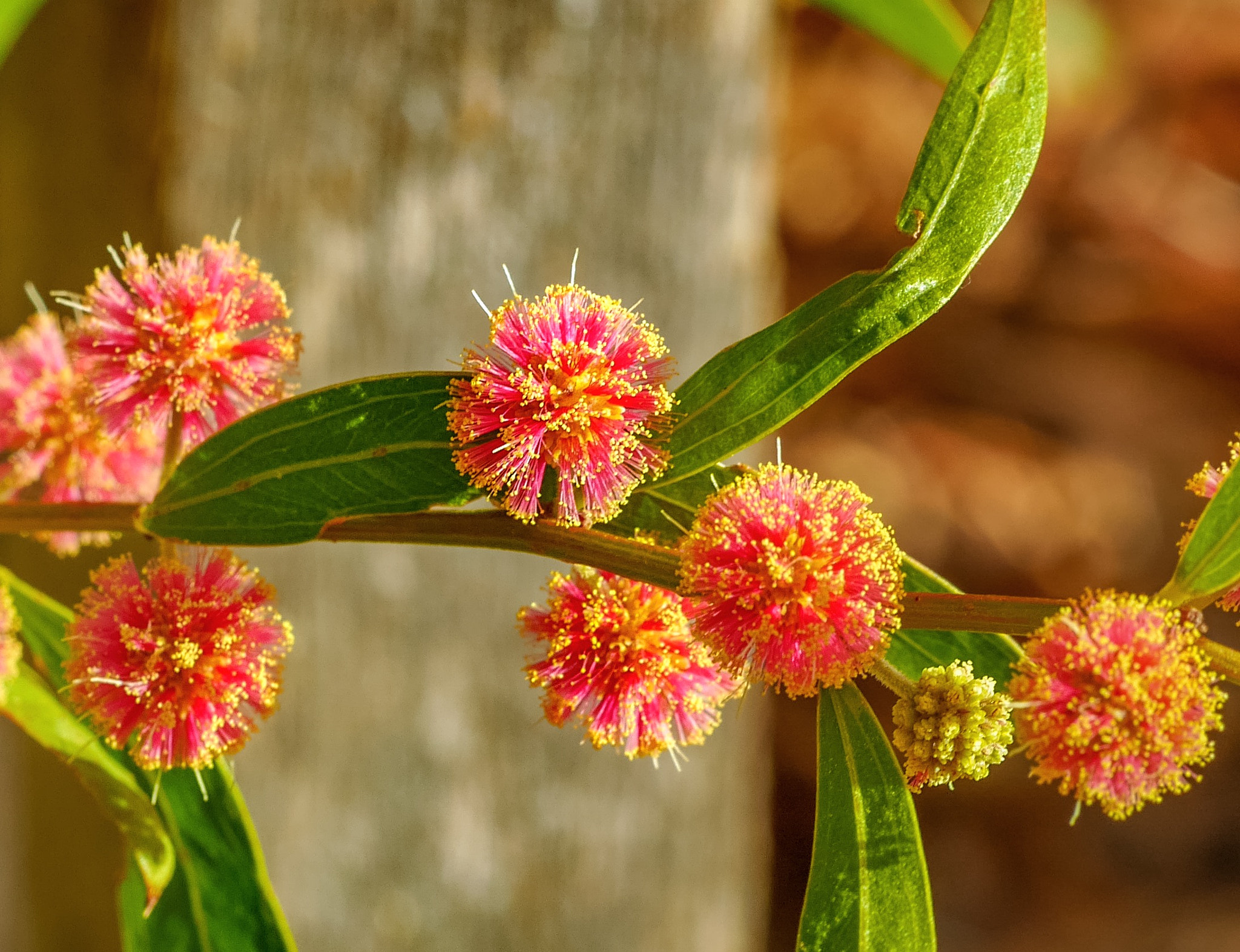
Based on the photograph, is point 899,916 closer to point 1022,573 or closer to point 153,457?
point 153,457

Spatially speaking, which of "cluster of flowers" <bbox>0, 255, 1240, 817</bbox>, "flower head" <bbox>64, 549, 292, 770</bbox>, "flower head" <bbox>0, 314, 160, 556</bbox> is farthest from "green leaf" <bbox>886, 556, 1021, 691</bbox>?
"flower head" <bbox>0, 314, 160, 556</bbox>

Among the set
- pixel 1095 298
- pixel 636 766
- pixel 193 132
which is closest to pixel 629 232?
pixel 193 132

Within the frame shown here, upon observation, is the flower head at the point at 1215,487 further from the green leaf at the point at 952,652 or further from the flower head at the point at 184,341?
the flower head at the point at 184,341

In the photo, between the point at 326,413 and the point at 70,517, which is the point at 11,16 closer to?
the point at 70,517

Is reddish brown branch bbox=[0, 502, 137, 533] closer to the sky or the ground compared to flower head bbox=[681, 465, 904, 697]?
closer to the sky

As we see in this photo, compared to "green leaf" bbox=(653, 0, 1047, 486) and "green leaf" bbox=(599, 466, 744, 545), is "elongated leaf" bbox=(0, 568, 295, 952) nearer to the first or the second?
"green leaf" bbox=(599, 466, 744, 545)

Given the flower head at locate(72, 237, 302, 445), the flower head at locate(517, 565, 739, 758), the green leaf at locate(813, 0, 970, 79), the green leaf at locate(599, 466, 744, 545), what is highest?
the green leaf at locate(813, 0, 970, 79)

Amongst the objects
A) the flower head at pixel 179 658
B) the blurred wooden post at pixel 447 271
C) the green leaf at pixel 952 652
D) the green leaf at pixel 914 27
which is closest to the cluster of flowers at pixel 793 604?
the green leaf at pixel 952 652
